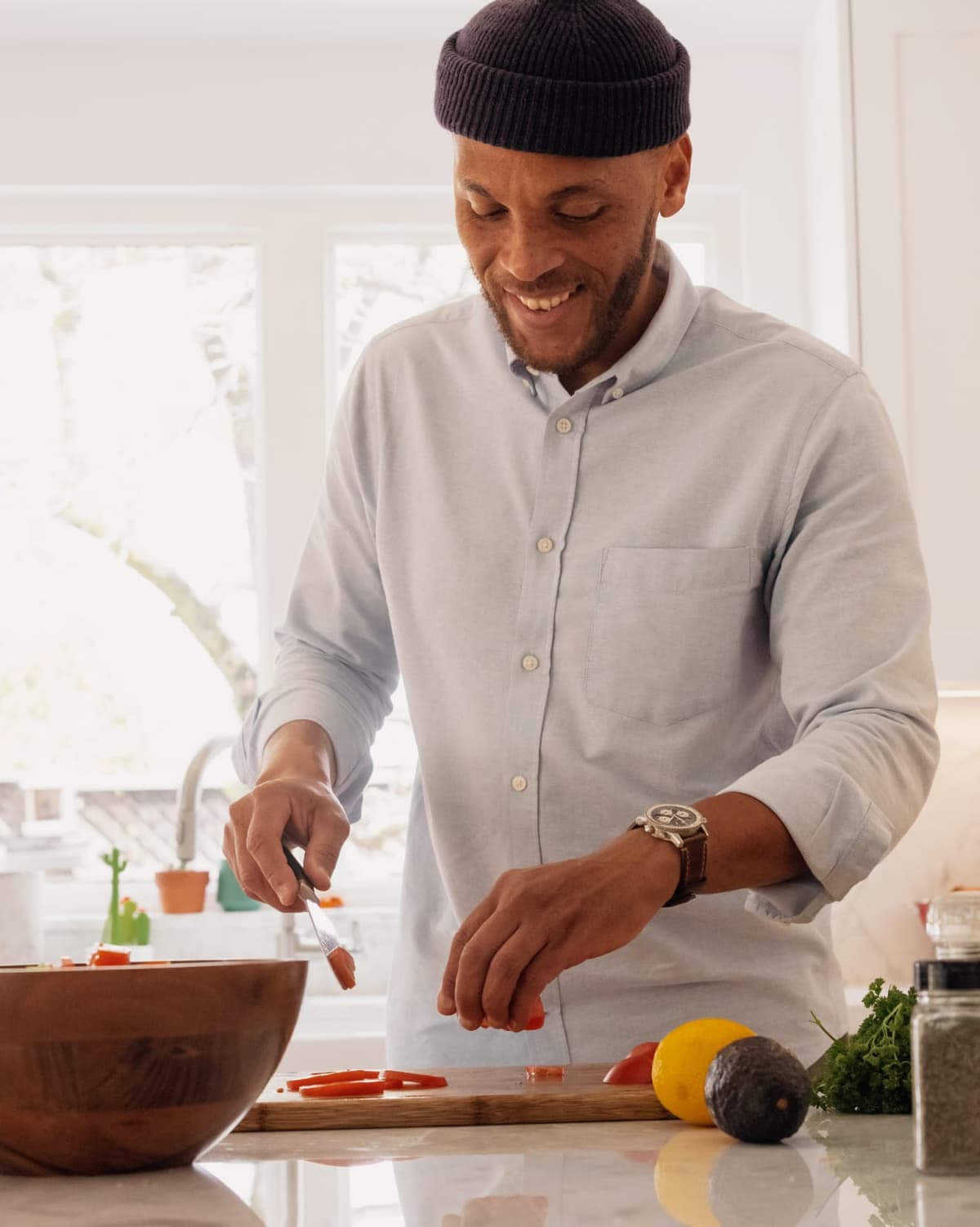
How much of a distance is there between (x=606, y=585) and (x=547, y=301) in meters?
0.26

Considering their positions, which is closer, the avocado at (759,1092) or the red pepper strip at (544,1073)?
the avocado at (759,1092)

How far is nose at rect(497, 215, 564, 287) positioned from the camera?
55.5 inches

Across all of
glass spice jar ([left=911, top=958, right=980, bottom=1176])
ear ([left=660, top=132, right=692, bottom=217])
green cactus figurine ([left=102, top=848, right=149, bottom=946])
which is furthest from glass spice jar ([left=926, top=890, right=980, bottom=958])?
green cactus figurine ([left=102, top=848, right=149, bottom=946])

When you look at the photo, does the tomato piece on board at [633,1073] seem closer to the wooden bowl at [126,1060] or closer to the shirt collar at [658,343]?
the wooden bowl at [126,1060]

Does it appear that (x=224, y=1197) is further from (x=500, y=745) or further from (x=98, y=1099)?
(x=500, y=745)

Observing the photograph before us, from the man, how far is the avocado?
0.28 m

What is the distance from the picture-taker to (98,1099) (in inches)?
34.5

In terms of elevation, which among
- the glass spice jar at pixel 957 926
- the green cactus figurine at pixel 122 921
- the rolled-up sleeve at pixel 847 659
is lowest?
the green cactus figurine at pixel 122 921

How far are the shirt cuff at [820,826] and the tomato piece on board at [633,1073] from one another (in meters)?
0.17

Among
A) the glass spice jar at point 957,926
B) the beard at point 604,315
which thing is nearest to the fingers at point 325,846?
the beard at point 604,315

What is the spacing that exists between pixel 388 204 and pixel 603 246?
2180 mm

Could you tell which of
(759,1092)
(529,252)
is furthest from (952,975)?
(529,252)

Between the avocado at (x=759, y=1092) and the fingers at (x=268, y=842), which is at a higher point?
the fingers at (x=268, y=842)

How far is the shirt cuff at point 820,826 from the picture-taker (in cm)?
121
